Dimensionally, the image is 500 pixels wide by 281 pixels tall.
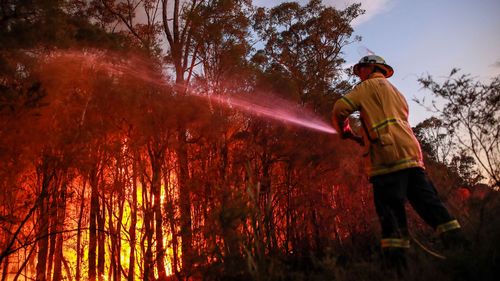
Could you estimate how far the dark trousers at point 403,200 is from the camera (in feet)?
9.27

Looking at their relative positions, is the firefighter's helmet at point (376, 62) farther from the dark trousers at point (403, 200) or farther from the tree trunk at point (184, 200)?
the tree trunk at point (184, 200)

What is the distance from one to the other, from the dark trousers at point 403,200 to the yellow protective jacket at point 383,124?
8 centimetres

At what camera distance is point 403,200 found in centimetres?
287

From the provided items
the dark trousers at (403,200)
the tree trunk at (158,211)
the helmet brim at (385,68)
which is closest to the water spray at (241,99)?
the tree trunk at (158,211)

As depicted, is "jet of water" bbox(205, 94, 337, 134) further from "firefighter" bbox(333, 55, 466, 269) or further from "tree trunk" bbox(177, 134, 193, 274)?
"firefighter" bbox(333, 55, 466, 269)

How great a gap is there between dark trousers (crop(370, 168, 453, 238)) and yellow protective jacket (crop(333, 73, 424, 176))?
0.08m

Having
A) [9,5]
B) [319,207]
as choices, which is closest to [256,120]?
[319,207]

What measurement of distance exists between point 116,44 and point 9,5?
459 centimetres

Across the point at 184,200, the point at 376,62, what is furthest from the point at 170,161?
the point at 376,62

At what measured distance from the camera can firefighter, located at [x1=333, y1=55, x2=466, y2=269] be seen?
2.77 metres

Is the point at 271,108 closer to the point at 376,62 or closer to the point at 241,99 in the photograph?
the point at 241,99

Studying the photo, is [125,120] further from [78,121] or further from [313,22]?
[313,22]

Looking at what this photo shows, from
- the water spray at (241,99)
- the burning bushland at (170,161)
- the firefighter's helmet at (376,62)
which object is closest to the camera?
the firefighter's helmet at (376,62)

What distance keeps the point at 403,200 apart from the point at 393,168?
27 cm
